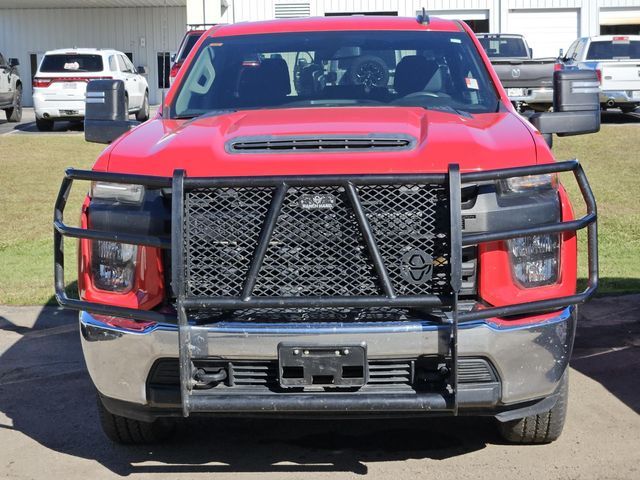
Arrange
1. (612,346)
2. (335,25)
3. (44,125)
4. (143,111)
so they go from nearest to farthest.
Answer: (335,25) < (612,346) < (44,125) < (143,111)

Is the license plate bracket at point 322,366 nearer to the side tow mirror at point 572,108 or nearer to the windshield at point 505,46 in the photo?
the side tow mirror at point 572,108

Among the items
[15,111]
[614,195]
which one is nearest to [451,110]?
[614,195]

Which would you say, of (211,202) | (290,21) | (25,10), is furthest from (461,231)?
(25,10)

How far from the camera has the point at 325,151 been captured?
4.18 metres

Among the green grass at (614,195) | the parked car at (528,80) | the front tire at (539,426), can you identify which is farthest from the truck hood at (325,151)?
the parked car at (528,80)

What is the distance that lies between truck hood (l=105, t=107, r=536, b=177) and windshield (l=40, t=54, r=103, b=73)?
19.6 m

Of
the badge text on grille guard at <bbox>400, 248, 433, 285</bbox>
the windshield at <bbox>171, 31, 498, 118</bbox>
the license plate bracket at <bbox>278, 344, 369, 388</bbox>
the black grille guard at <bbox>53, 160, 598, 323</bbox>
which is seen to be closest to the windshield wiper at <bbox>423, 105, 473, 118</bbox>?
the windshield at <bbox>171, 31, 498, 118</bbox>

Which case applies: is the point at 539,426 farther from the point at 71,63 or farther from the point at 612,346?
the point at 71,63

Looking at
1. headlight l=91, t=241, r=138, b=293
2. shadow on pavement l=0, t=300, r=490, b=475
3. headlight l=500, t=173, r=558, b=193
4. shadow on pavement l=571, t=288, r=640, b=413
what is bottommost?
shadow on pavement l=571, t=288, r=640, b=413

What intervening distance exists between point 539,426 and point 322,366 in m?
1.27

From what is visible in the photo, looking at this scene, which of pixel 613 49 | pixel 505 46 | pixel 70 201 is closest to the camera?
pixel 70 201

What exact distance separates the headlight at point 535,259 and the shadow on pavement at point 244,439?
1005mm

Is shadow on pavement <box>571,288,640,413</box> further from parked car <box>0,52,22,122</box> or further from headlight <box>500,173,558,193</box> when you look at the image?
parked car <box>0,52,22,122</box>

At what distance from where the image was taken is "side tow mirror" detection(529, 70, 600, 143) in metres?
5.29
